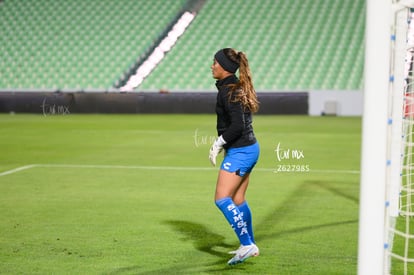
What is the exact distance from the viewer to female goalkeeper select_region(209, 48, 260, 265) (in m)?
5.45

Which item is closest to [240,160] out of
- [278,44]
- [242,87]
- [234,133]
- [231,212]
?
[234,133]

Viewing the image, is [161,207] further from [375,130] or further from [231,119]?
[375,130]

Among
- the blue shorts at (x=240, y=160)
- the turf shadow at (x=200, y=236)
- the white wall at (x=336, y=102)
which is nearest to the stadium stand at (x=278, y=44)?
the white wall at (x=336, y=102)

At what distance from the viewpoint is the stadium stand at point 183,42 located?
28.2 meters

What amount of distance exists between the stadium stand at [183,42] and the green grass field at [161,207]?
11.2 m

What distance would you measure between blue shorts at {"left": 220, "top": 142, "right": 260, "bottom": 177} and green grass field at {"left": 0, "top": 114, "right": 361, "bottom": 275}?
2.66 feet

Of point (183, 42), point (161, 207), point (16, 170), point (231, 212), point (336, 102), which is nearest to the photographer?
point (231, 212)

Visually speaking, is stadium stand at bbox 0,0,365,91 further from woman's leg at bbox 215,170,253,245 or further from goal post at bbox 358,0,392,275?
goal post at bbox 358,0,392,275

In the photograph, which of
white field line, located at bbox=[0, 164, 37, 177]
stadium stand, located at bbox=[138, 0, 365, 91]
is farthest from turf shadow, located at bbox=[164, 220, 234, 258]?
stadium stand, located at bbox=[138, 0, 365, 91]

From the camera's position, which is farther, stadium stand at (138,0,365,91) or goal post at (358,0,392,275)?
stadium stand at (138,0,365,91)

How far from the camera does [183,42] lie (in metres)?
30.2

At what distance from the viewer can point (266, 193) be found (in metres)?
9.56

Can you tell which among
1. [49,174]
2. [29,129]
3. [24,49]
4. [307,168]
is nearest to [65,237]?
[49,174]

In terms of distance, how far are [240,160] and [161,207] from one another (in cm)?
306
